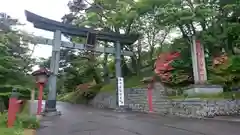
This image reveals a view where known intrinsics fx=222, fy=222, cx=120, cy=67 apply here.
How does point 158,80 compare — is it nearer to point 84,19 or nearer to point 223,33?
point 223,33

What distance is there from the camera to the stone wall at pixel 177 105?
1002 centimetres

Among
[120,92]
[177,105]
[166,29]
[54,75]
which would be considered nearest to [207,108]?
[177,105]

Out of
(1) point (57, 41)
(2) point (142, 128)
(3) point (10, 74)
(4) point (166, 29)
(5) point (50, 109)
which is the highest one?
(4) point (166, 29)

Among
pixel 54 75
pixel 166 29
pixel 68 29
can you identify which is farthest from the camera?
pixel 166 29

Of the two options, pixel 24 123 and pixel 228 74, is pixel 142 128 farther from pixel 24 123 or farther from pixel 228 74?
pixel 228 74

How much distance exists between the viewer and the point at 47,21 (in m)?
13.0

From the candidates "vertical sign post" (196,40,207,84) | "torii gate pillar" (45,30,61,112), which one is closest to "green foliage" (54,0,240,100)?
"vertical sign post" (196,40,207,84)

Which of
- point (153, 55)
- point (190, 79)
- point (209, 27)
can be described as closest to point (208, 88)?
point (190, 79)

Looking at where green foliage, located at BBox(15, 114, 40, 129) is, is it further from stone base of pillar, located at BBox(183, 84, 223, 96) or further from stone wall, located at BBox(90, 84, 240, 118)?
stone base of pillar, located at BBox(183, 84, 223, 96)

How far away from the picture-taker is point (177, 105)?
11250mm

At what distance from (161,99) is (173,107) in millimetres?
1101

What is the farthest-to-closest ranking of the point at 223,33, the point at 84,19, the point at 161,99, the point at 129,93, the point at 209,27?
the point at 84,19
the point at 129,93
the point at 209,27
the point at 223,33
the point at 161,99

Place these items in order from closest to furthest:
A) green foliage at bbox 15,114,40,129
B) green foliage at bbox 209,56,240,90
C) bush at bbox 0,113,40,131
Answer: bush at bbox 0,113,40,131
green foliage at bbox 15,114,40,129
green foliage at bbox 209,56,240,90

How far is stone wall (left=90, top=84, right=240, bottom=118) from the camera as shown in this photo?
32.9 feet
